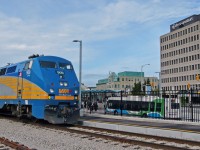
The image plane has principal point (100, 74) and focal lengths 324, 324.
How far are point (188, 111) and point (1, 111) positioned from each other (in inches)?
556

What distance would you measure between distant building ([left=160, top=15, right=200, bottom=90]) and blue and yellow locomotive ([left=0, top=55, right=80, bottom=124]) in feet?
310

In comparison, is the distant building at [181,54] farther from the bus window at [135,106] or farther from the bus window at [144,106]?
the bus window at [144,106]

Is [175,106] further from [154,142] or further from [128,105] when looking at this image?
[128,105]

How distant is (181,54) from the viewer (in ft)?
411

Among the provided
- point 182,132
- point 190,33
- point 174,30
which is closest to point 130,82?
point 174,30

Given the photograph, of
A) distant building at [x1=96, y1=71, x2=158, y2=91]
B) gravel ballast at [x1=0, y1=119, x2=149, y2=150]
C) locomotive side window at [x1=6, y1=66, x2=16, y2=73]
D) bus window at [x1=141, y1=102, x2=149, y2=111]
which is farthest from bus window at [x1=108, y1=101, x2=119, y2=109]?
distant building at [x1=96, y1=71, x2=158, y2=91]

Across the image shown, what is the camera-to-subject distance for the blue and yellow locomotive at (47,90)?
58.1 ft

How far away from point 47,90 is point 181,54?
113259mm

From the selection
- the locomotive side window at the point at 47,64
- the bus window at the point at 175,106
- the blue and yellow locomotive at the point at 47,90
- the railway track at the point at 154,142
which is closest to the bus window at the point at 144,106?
the bus window at the point at 175,106

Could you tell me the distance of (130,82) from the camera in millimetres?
159875

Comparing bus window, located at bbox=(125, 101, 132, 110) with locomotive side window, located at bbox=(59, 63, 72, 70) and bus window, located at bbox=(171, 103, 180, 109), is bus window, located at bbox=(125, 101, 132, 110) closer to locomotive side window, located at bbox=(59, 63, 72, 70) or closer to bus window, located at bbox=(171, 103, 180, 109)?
bus window, located at bbox=(171, 103, 180, 109)

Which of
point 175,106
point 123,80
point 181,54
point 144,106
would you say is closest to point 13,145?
point 175,106

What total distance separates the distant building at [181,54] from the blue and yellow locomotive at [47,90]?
94.5 metres

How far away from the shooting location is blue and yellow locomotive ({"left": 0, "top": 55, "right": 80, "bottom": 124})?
17719 mm
